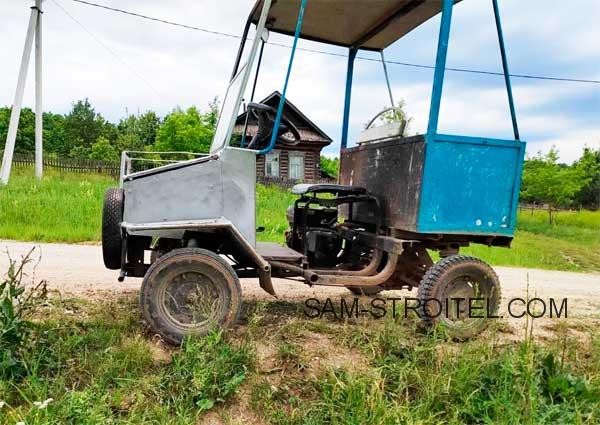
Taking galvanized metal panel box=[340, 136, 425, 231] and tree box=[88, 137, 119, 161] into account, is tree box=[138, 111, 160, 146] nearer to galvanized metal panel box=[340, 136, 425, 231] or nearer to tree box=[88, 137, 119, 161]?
tree box=[88, 137, 119, 161]

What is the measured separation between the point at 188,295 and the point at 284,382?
37.8 inches

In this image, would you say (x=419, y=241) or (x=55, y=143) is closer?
(x=419, y=241)

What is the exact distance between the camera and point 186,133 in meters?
22.0

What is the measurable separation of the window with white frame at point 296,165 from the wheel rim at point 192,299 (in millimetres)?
21335

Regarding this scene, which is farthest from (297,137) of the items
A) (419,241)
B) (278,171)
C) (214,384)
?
(278,171)

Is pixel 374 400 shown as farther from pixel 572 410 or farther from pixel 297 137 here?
pixel 297 137

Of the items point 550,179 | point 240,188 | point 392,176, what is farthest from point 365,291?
point 550,179

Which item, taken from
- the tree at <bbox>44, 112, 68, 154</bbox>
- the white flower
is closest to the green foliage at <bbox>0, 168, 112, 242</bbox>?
the white flower

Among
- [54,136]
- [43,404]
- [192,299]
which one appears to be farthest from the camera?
[54,136]

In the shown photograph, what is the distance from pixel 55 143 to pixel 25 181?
132 feet

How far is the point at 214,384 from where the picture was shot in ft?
8.82

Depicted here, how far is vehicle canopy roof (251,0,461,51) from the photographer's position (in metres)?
4.12

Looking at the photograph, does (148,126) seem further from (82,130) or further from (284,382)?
(284,382)

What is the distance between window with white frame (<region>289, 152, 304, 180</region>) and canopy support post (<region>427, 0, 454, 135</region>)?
20.8m
